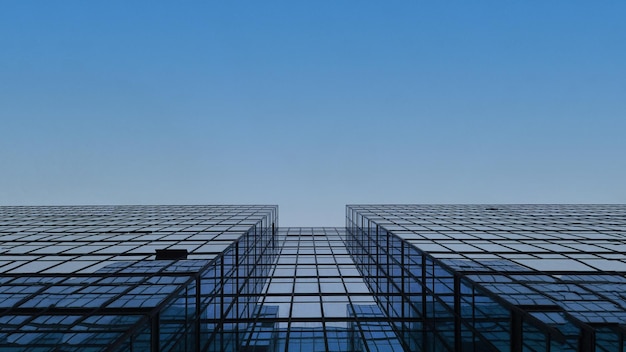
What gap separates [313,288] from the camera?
2403 cm

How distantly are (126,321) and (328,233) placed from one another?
35047 mm

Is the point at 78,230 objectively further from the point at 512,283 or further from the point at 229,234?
the point at 512,283

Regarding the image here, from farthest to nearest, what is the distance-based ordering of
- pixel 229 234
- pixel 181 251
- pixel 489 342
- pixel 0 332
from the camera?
1. pixel 229 234
2. pixel 181 251
3. pixel 489 342
4. pixel 0 332

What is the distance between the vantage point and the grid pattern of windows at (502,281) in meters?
11.5

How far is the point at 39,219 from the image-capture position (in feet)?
128

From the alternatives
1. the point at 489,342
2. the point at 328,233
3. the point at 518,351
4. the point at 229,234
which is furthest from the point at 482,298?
the point at 328,233

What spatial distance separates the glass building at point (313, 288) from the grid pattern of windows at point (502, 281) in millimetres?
67

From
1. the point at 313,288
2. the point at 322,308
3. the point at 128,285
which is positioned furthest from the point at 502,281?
the point at 128,285

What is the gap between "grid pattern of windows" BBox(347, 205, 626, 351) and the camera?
1151cm

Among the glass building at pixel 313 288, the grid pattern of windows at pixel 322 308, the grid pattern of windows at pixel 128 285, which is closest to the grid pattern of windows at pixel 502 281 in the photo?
the glass building at pixel 313 288

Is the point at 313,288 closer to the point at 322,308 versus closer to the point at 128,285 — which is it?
the point at 322,308

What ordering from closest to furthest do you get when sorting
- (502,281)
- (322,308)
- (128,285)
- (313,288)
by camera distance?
1. (128,285)
2. (502,281)
3. (322,308)
4. (313,288)

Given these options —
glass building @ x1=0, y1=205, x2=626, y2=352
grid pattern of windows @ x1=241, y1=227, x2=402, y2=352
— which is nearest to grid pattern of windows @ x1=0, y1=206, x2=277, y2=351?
glass building @ x1=0, y1=205, x2=626, y2=352

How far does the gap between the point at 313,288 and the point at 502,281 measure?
32.6ft
